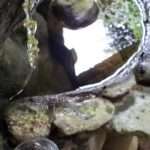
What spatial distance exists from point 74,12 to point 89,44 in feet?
0.32

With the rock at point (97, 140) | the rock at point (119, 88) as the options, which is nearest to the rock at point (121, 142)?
the rock at point (97, 140)

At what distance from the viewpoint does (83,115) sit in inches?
38.7

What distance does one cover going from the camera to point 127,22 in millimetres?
1257

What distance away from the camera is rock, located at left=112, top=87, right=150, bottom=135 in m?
1.01

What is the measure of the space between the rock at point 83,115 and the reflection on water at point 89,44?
0.14m

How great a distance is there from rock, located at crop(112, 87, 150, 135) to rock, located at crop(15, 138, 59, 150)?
0.17 m

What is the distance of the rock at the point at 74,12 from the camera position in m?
1.17

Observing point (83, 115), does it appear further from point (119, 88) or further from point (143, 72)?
point (143, 72)


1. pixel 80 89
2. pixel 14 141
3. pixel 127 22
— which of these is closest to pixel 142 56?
pixel 127 22

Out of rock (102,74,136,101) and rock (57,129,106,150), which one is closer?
rock (57,129,106,150)

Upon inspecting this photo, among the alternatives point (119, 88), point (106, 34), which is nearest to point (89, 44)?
point (106, 34)

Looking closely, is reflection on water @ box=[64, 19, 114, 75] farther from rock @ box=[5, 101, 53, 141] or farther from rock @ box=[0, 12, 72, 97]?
rock @ box=[5, 101, 53, 141]

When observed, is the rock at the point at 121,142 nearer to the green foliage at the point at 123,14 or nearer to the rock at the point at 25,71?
the rock at the point at 25,71

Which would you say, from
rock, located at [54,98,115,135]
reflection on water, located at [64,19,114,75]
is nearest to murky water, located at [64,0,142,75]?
reflection on water, located at [64,19,114,75]
